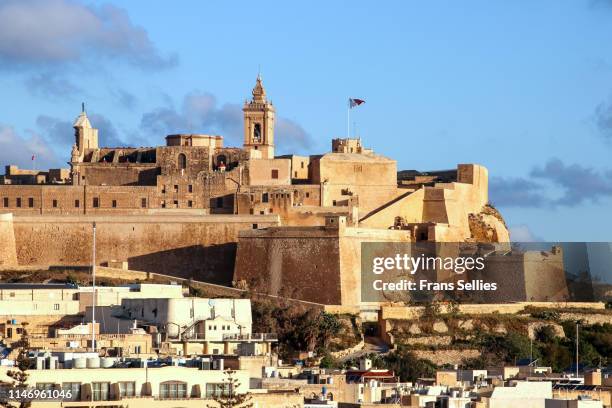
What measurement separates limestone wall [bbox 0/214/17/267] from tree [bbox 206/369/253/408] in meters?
41.7

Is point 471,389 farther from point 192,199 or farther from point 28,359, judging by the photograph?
point 192,199

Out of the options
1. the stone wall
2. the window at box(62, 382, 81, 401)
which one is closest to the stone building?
the stone wall

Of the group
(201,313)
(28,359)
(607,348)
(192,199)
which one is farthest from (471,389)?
(192,199)

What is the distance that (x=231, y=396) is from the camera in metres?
33.7

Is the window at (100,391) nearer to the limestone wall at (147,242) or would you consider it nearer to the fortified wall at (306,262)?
the fortified wall at (306,262)

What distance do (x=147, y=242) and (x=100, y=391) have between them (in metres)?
43.4

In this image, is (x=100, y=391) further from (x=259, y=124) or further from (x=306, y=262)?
(x=259, y=124)

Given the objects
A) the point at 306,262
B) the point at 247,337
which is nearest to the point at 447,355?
the point at 306,262

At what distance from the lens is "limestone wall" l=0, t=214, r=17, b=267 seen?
75688 millimetres

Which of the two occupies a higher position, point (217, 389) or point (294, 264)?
point (294, 264)

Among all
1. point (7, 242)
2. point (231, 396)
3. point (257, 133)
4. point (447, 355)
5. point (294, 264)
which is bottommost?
point (231, 396)

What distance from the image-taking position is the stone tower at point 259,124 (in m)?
83.1

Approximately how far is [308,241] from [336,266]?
1.52 metres

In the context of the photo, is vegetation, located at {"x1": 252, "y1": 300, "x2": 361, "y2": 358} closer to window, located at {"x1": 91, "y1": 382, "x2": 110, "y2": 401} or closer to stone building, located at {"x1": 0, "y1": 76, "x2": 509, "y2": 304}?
stone building, located at {"x1": 0, "y1": 76, "x2": 509, "y2": 304}
